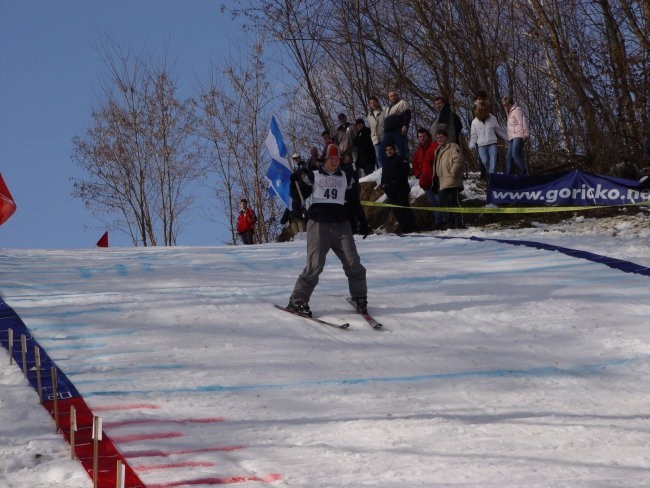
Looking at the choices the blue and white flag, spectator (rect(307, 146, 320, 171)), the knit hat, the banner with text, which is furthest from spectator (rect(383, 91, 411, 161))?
the knit hat

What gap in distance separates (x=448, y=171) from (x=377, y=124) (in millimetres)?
3024

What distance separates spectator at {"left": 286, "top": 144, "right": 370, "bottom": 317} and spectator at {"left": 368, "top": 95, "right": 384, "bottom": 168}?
8.70 meters

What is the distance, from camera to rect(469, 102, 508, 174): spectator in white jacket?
15.8 m

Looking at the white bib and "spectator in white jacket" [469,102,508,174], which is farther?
"spectator in white jacket" [469,102,508,174]

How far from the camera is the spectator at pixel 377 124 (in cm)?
1752

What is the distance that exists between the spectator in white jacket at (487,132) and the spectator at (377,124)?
216 cm

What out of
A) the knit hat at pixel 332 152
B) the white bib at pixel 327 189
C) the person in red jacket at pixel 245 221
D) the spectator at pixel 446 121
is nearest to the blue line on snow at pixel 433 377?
the white bib at pixel 327 189

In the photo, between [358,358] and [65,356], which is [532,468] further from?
[65,356]

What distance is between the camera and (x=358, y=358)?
7414 mm

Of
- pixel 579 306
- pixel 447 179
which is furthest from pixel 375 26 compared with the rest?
pixel 579 306

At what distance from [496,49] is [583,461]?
19467 mm

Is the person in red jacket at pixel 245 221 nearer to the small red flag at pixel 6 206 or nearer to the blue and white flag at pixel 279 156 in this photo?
the blue and white flag at pixel 279 156

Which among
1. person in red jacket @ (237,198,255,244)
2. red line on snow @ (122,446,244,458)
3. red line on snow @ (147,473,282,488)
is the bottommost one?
red line on snow @ (147,473,282,488)

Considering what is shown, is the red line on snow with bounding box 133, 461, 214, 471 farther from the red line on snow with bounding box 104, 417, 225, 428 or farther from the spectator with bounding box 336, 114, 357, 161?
the spectator with bounding box 336, 114, 357, 161
